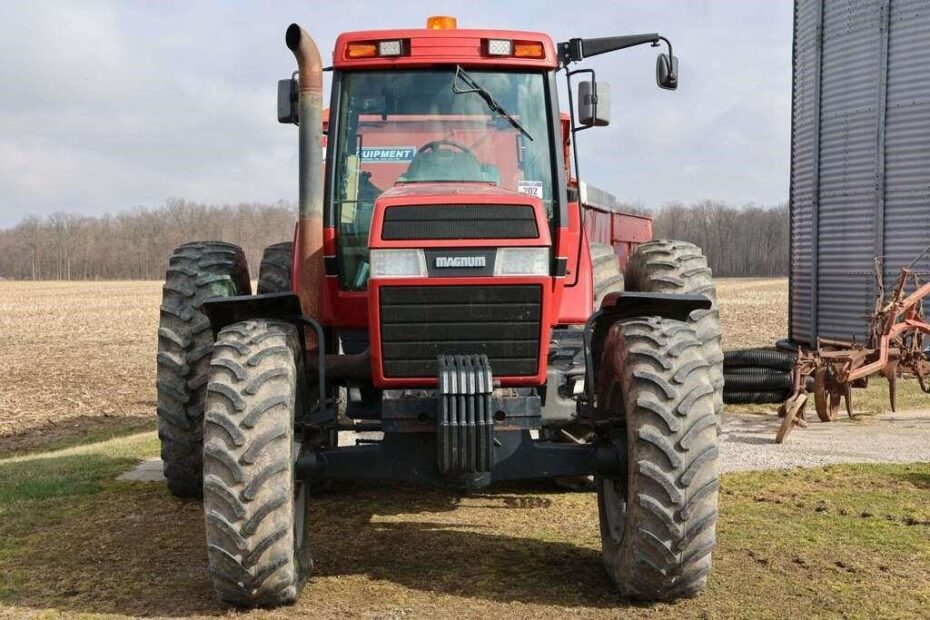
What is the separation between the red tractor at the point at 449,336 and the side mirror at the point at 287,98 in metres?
0.02

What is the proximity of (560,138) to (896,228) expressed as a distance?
8.14 m

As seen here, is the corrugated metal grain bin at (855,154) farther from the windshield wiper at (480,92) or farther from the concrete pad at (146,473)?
the concrete pad at (146,473)

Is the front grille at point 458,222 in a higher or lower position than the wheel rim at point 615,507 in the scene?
higher

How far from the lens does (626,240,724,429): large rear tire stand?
7.04 metres

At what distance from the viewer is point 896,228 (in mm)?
12617

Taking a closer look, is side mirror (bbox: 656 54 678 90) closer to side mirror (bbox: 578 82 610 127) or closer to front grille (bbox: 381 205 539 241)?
side mirror (bbox: 578 82 610 127)

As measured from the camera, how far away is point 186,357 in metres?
6.94

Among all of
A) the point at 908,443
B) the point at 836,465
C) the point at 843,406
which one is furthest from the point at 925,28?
the point at 836,465

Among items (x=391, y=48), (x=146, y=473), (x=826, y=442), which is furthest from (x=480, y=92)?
(x=826, y=442)

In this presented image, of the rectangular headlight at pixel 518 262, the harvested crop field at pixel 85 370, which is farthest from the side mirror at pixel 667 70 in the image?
the harvested crop field at pixel 85 370

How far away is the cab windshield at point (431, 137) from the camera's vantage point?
5.92m

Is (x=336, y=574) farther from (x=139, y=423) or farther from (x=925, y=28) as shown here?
(x=925, y=28)

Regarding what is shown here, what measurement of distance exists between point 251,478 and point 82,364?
50.5 ft

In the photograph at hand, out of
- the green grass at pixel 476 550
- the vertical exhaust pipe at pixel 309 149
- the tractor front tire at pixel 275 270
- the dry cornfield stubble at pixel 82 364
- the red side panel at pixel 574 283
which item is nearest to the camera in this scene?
the green grass at pixel 476 550
